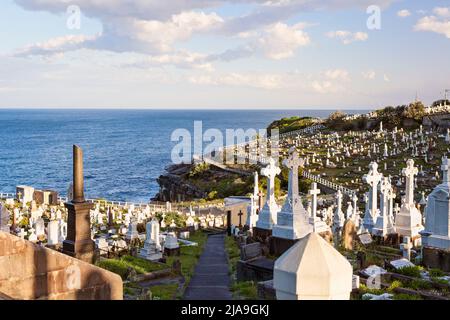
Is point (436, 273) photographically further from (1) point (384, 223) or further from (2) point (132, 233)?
(2) point (132, 233)

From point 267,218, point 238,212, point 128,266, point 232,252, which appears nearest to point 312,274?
point 128,266

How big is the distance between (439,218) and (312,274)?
11606 mm

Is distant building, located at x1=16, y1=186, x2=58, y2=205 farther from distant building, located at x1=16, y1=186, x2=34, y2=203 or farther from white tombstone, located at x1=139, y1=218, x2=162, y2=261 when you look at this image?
white tombstone, located at x1=139, y1=218, x2=162, y2=261

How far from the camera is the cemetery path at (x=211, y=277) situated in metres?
12.1

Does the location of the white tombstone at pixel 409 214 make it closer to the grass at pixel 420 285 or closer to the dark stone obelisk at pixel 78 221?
the grass at pixel 420 285

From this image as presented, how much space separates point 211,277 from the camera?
14.7 metres

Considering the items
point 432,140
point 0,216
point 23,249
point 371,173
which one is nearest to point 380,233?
point 371,173

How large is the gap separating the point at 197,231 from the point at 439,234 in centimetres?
1379

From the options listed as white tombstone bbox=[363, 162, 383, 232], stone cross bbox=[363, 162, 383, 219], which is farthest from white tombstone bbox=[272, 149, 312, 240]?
white tombstone bbox=[363, 162, 383, 232]

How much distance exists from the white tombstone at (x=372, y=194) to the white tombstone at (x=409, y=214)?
3.25 feet

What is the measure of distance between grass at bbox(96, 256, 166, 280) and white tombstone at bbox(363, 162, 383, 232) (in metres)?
8.32
